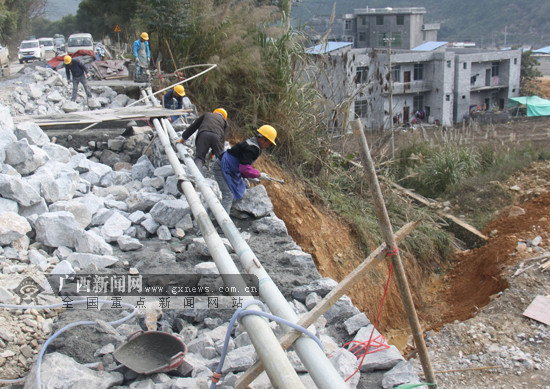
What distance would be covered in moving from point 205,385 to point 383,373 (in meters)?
1.17

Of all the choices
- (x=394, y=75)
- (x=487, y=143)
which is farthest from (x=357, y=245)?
(x=394, y=75)

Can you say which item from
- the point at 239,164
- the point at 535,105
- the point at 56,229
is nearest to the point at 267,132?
the point at 239,164

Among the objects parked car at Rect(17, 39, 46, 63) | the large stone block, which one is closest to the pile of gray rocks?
the large stone block

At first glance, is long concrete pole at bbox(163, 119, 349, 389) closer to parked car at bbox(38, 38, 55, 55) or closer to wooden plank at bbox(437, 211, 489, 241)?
wooden plank at bbox(437, 211, 489, 241)

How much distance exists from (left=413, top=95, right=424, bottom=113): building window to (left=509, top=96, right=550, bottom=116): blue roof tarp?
265 inches

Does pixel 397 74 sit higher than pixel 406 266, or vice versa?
pixel 397 74

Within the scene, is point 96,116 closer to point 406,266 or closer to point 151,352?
point 151,352

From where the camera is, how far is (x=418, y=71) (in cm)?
2828

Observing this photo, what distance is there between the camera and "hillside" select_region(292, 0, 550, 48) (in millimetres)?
66750

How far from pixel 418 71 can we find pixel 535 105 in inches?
333

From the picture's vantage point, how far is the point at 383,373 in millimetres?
3170

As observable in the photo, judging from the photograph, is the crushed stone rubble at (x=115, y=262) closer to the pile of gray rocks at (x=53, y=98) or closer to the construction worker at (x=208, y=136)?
the construction worker at (x=208, y=136)

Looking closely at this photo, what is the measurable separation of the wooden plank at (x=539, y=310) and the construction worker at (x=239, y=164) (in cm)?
426

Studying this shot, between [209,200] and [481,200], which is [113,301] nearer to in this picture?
[209,200]
